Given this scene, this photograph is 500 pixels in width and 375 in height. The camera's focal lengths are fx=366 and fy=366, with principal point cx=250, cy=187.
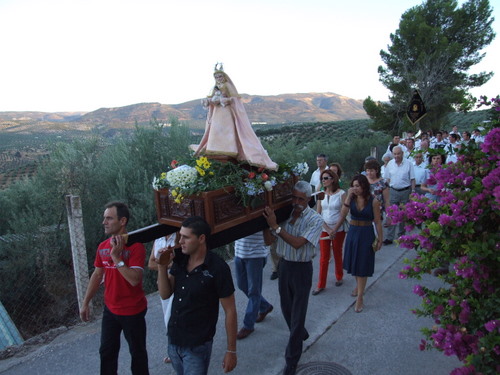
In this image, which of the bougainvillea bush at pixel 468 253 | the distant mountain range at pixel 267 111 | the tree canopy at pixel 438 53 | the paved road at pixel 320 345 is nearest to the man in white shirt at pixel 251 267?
the paved road at pixel 320 345

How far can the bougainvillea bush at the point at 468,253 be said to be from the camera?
2.10 metres

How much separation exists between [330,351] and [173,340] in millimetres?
2078

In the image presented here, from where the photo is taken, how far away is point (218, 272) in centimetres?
260

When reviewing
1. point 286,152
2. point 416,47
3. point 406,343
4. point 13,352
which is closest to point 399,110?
point 416,47

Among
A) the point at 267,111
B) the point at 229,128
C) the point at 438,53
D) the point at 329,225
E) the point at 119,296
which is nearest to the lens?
the point at 119,296

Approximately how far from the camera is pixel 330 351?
3.98 metres

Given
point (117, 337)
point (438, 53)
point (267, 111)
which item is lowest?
point (117, 337)

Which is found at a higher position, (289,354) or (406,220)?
(406,220)

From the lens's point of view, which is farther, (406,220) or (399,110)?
(399,110)

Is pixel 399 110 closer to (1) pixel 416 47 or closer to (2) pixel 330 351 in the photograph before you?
(1) pixel 416 47

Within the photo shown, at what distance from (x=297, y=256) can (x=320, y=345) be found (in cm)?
128

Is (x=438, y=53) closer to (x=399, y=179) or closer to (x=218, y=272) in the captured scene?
(x=399, y=179)

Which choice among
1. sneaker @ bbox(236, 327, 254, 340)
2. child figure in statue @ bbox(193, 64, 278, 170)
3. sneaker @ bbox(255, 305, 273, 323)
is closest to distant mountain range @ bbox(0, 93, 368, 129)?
sneaker @ bbox(255, 305, 273, 323)

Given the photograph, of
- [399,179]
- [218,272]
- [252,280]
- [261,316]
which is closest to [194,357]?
[218,272]
